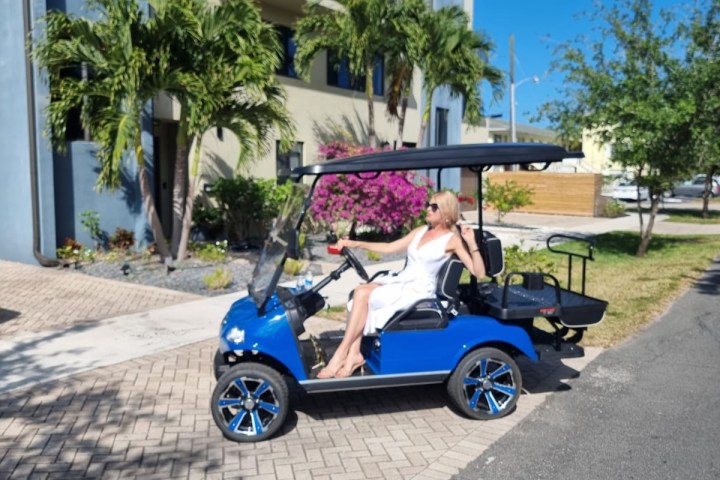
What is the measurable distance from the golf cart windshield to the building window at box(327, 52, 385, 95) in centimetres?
1101

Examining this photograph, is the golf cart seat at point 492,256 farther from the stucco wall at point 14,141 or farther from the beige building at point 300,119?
the stucco wall at point 14,141

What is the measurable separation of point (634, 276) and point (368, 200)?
4945 millimetres

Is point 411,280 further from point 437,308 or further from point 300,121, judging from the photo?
point 300,121

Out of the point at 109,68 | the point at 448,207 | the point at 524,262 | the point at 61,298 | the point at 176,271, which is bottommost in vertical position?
the point at 61,298

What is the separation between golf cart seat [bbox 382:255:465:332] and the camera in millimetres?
4738

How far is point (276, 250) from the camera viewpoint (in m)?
4.77

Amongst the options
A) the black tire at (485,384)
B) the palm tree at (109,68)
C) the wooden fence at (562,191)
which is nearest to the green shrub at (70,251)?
the palm tree at (109,68)

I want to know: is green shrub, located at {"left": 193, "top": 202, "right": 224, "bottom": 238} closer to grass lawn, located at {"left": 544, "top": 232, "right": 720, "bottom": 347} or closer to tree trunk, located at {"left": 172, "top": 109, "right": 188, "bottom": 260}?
tree trunk, located at {"left": 172, "top": 109, "right": 188, "bottom": 260}

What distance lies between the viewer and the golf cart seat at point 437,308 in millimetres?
4738

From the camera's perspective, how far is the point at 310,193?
4562mm

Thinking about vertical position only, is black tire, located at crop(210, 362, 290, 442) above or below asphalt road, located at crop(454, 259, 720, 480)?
above

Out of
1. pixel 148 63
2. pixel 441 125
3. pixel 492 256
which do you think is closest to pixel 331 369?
pixel 492 256

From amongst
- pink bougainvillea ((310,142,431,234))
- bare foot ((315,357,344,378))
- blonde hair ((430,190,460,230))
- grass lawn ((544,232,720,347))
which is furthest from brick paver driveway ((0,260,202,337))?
grass lawn ((544,232,720,347))

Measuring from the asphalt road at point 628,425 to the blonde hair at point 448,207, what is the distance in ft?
5.18
